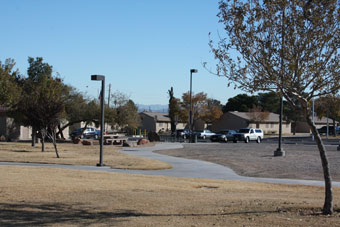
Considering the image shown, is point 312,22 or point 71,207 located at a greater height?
point 312,22

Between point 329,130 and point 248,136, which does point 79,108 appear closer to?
point 248,136

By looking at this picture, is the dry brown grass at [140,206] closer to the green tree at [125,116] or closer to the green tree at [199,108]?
the green tree at [125,116]

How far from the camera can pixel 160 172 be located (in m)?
21.3

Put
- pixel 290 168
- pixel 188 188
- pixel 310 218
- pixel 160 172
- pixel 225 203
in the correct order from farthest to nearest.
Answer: pixel 290 168
pixel 160 172
pixel 188 188
pixel 225 203
pixel 310 218

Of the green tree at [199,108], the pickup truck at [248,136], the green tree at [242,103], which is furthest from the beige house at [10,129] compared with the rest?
the green tree at [242,103]

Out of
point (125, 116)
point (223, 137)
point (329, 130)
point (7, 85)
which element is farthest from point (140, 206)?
point (329, 130)

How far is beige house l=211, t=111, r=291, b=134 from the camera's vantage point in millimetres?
90750

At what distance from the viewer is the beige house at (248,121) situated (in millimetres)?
90750

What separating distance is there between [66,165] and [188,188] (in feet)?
34.1

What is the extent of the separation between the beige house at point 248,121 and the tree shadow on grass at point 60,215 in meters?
81.2

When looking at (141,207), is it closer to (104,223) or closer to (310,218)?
(104,223)

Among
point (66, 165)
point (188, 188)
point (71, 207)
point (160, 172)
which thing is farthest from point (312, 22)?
point (66, 165)

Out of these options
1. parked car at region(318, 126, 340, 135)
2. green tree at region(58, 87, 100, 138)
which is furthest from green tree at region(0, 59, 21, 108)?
parked car at region(318, 126, 340, 135)

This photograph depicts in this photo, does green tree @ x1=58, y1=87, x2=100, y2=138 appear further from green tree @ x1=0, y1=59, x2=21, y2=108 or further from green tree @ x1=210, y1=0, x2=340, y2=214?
green tree @ x1=210, y1=0, x2=340, y2=214
